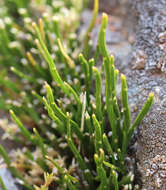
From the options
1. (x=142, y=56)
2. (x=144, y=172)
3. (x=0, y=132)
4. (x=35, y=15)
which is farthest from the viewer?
(x=35, y=15)

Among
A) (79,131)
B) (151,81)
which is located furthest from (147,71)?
(79,131)

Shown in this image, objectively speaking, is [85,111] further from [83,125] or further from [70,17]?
[70,17]

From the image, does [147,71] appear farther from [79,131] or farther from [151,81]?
[79,131]

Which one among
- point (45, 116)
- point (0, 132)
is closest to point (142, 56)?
point (45, 116)

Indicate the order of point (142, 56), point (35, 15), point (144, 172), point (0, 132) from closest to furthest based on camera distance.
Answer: point (144, 172), point (142, 56), point (0, 132), point (35, 15)

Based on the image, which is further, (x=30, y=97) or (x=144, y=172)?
(x=30, y=97)

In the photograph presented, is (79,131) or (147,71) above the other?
(147,71)

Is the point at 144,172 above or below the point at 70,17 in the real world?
below

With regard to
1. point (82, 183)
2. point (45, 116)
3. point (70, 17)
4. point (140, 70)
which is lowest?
point (82, 183)
